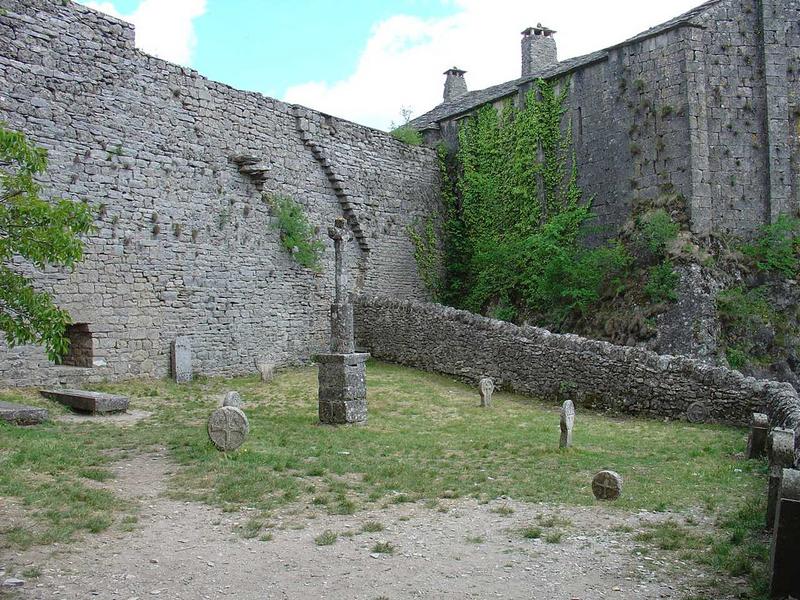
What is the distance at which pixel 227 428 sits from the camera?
30.1 feet

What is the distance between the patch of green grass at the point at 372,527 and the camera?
6.68 metres

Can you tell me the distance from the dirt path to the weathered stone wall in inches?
142

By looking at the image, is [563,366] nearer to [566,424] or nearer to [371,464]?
[566,424]

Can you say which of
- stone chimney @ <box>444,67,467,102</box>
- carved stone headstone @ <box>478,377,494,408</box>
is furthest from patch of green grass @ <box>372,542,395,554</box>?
stone chimney @ <box>444,67,467,102</box>

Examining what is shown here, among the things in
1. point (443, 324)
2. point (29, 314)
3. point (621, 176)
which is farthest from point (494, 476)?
point (621, 176)

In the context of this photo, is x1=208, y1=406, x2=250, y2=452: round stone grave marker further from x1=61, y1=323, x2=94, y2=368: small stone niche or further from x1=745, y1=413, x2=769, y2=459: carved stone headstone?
x1=745, y1=413, x2=769, y2=459: carved stone headstone

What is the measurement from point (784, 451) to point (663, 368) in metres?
6.61

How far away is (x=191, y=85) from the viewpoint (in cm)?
1680

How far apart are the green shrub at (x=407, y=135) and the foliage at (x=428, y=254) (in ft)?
8.60

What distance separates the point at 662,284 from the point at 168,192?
11.7 meters

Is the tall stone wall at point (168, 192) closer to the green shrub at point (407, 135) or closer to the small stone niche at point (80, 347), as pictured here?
the small stone niche at point (80, 347)

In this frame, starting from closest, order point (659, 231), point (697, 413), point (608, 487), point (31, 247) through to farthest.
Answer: point (31, 247) → point (608, 487) → point (697, 413) → point (659, 231)

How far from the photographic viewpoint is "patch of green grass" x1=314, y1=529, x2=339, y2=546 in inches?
248

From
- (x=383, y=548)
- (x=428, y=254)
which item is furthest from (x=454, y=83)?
(x=383, y=548)
